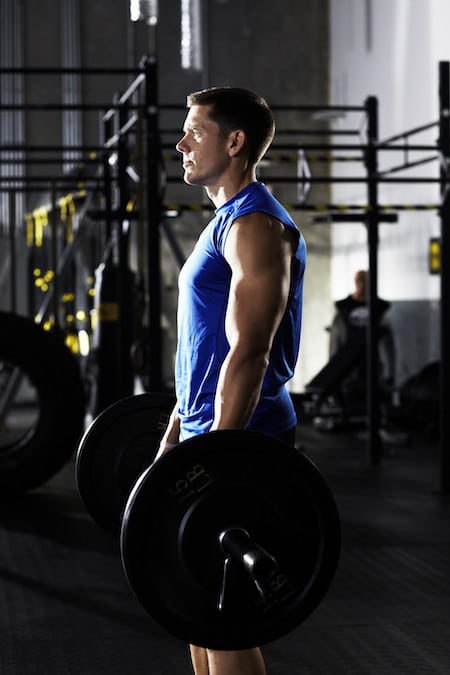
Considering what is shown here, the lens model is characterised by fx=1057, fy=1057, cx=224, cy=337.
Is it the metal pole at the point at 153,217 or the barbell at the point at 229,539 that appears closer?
the barbell at the point at 229,539

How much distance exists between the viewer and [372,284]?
5.94 metres

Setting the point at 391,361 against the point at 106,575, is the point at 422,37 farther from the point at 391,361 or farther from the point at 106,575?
the point at 106,575

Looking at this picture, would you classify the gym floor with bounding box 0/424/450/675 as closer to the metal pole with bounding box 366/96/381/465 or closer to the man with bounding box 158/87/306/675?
the metal pole with bounding box 366/96/381/465

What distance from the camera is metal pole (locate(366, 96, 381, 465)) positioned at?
5.91m

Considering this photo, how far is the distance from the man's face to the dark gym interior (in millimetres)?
499

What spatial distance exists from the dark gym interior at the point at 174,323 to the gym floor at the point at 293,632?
0.01 m

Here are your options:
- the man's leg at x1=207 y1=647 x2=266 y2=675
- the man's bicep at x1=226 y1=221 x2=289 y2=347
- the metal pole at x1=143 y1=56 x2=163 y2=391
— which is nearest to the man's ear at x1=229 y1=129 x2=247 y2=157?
the man's bicep at x1=226 y1=221 x2=289 y2=347

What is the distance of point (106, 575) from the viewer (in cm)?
364

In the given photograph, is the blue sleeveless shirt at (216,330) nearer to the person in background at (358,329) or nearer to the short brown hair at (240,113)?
the short brown hair at (240,113)

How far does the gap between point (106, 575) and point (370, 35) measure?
264 inches

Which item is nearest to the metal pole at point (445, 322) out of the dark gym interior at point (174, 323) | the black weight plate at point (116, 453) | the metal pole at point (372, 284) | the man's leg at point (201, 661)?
the dark gym interior at point (174, 323)

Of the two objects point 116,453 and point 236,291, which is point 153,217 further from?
point 236,291

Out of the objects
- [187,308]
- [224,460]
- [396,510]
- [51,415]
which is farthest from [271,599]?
[51,415]

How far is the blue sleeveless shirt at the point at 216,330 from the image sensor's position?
5.77ft
